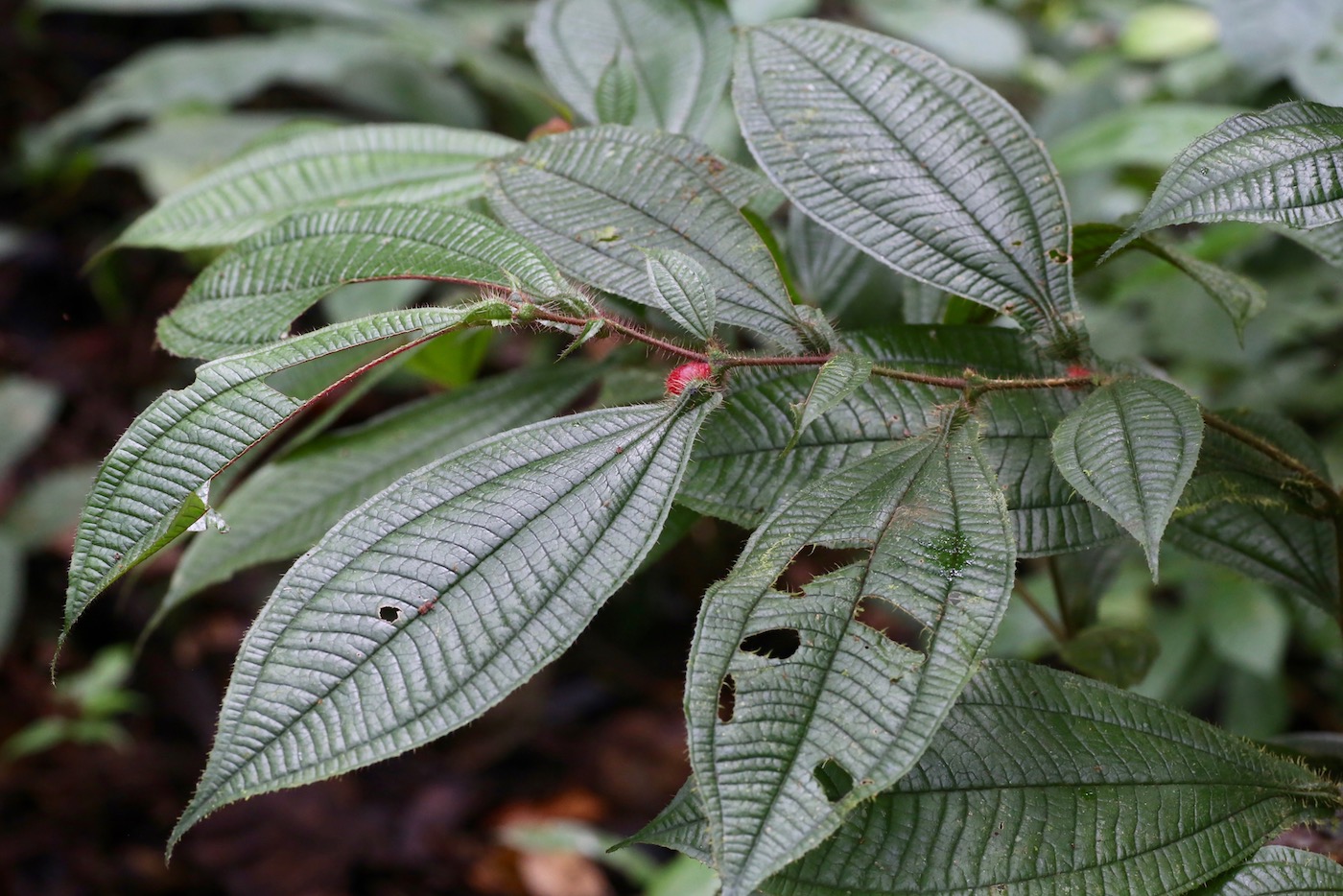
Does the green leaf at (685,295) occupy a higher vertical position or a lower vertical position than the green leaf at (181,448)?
higher

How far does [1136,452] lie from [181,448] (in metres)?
0.46

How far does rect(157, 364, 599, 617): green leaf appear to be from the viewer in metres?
0.80

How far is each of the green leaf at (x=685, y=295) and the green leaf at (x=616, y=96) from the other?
334 mm

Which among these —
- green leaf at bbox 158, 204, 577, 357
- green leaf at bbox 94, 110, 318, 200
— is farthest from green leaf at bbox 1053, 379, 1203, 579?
green leaf at bbox 94, 110, 318, 200

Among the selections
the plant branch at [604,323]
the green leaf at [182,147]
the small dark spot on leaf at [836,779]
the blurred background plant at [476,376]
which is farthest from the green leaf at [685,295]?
the green leaf at [182,147]

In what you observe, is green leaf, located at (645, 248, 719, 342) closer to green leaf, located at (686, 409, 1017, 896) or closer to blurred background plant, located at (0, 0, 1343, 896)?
green leaf, located at (686, 409, 1017, 896)

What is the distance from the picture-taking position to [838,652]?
47cm

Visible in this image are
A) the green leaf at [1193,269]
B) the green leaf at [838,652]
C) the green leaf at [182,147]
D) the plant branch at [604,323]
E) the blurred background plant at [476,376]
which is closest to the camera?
the green leaf at [838,652]

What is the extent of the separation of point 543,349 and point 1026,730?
1.69 metres

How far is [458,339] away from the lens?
0.89 m

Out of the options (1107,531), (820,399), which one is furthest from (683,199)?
(1107,531)

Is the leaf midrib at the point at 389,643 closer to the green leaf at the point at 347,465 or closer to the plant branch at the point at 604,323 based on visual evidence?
the plant branch at the point at 604,323

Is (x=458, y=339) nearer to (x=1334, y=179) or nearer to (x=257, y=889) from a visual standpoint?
(x=1334, y=179)

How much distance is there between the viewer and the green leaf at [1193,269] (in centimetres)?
66
